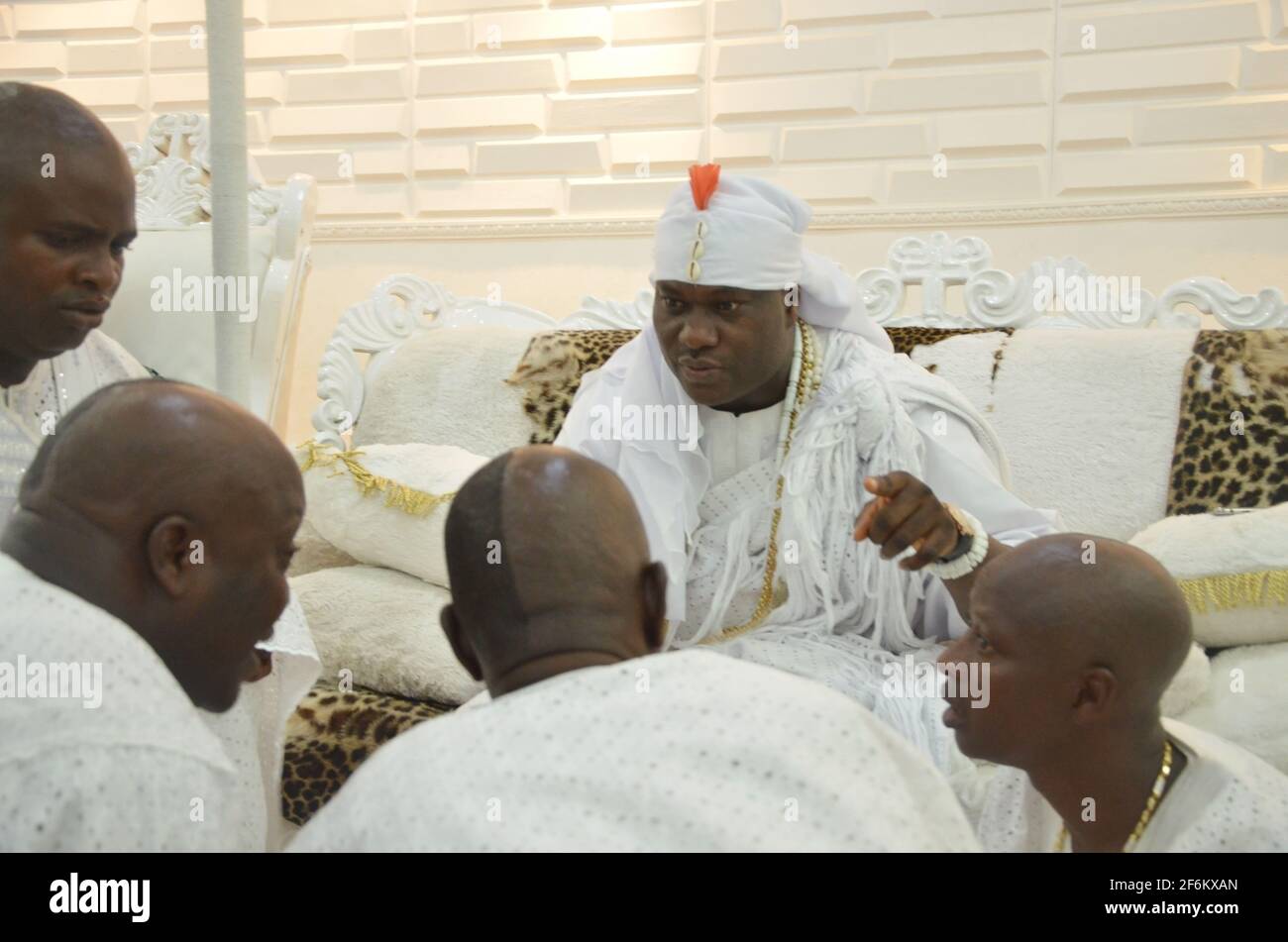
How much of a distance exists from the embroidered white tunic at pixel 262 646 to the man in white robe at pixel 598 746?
288mm

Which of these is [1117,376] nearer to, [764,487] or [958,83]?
[764,487]

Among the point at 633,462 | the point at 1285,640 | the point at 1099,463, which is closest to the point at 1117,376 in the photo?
the point at 1099,463

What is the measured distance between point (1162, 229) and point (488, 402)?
361 cm

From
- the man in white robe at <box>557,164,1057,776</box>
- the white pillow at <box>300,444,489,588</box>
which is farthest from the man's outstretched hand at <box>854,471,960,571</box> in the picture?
the white pillow at <box>300,444,489,588</box>

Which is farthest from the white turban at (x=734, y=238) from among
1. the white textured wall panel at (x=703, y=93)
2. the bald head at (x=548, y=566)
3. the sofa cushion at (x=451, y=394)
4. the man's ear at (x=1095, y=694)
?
the white textured wall panel at (x=703, y=93)

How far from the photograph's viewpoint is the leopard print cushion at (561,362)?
11.5 feet

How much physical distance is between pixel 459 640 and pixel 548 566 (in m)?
0.18

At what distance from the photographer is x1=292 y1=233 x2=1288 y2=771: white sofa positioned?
3.04 m

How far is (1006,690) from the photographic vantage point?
72.8 inches

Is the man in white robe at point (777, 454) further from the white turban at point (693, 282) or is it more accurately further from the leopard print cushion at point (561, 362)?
the leopard print cushion at point (561, 362)

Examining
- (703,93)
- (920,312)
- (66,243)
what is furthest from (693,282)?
(703,93)

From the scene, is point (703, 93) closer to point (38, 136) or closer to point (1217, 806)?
point (38, 136)

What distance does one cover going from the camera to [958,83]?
20.2 feet

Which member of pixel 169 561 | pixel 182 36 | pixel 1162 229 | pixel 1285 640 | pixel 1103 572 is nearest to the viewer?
pixel 169 561
